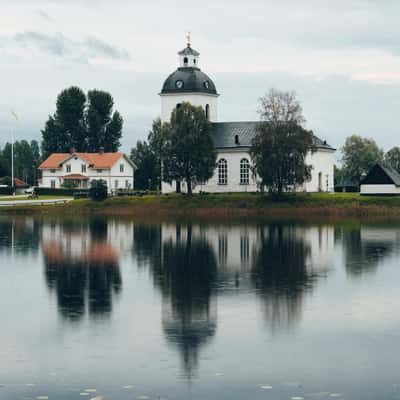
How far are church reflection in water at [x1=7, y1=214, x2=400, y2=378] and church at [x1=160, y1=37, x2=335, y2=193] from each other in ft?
119

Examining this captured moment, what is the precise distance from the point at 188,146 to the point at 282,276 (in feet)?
202

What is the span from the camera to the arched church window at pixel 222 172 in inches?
4380

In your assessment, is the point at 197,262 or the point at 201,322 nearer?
the point at 201,322

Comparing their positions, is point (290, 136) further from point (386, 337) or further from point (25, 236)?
point (386, 337)

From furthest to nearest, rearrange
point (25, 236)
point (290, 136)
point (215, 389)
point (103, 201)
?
1. point (103, 201)
2. point (290, 136)
3. point (25, 236)
4. point (215, 389)

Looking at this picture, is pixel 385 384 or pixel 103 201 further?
pixel 103 201

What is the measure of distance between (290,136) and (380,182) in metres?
13.7

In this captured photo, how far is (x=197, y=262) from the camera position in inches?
1711

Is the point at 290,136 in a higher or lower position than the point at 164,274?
higher

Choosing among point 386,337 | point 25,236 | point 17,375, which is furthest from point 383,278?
point 25,236

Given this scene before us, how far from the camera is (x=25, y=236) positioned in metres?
62.7

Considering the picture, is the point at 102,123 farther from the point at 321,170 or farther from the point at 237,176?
the point at 321,170

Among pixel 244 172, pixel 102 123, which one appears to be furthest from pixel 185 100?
pixel 102 123

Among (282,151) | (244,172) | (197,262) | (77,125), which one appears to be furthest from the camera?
(77,125)
